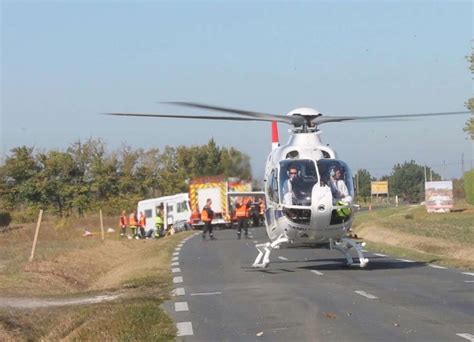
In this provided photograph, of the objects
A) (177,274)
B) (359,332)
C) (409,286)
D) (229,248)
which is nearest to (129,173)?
(229,248)

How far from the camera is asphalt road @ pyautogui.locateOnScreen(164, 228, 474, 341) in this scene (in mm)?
9586

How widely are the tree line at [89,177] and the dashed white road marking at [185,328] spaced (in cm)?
4785

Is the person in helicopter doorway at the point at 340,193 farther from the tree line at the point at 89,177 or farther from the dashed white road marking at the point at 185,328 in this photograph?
the tree line at the point at 89,177

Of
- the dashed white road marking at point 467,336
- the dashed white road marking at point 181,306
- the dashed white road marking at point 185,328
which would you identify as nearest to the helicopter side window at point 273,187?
the dashed white road marking at point 181,306

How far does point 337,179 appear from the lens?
56.1 ft

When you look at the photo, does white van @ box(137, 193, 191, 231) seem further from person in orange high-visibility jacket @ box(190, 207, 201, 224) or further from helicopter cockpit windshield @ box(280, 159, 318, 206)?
helicopter cockpit windshield @ box(280, 159, 318, 206)

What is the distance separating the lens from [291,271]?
18.2 m

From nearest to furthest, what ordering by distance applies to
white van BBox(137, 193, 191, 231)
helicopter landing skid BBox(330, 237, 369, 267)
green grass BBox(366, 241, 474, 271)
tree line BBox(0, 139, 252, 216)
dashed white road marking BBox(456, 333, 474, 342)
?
dashed white road marking BBox(456, 333, 474, 342), helicopter landing skid BBox(330, 237, 369, 267), green grass BBox(366, 241, 474, 271), white van BBox(137, 193, 191, 231), tree line BBox(0, 139, 252, 216)

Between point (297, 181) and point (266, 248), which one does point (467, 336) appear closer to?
point (297, 181)

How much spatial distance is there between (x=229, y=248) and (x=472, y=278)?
1387 centimetres

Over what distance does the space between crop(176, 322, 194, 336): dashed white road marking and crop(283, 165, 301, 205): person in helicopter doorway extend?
22.6ft

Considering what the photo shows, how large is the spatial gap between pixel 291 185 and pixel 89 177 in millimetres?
51738

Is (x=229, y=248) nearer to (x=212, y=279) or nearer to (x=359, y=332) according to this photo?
(x=212, y=279)

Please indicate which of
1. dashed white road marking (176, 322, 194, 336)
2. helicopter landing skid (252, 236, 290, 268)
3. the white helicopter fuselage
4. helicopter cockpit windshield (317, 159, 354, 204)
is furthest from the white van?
dashed white road marking (176, 322, 194, 336)
